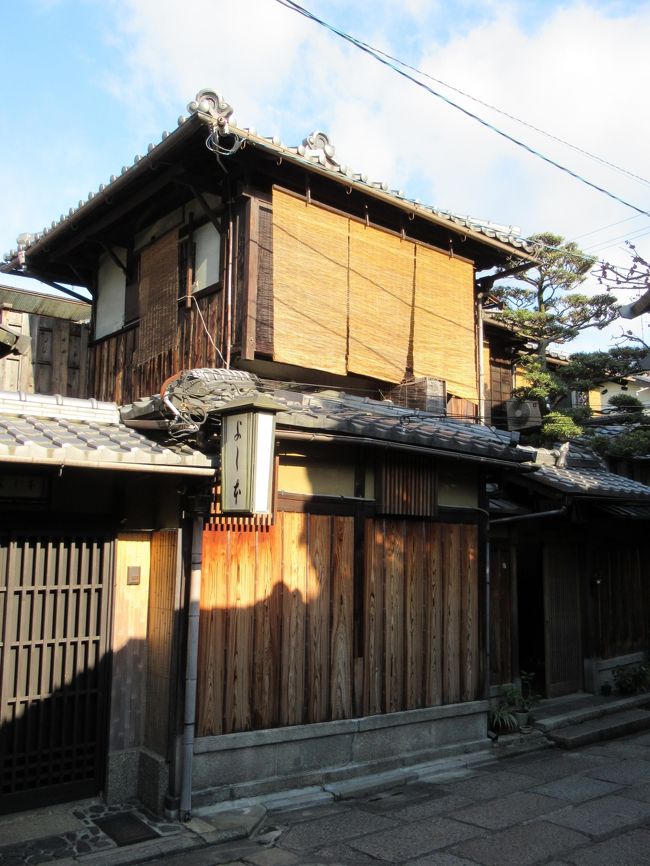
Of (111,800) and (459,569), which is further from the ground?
(459,569)

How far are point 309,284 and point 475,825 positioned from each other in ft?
28.1

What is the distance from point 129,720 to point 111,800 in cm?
89

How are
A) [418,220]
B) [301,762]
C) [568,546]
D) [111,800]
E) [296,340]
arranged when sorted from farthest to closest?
[568,546]
[418,220]
[296,340]
[301,762]
[111,800]

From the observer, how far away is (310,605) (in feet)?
31.8

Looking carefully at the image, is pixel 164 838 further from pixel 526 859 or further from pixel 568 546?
pixel 568 546

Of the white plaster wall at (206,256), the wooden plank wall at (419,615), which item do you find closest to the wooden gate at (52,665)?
the wooden plank wall at (419,615)

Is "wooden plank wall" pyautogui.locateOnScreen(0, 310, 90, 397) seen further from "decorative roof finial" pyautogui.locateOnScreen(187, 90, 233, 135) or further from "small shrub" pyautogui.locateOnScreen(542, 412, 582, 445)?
"small shrub" pyautogui.locateOnScreen(542, 412, 582, 445)

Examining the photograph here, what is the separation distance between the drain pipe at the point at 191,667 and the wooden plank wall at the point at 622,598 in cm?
1048

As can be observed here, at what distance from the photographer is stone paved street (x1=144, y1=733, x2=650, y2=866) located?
289 inches

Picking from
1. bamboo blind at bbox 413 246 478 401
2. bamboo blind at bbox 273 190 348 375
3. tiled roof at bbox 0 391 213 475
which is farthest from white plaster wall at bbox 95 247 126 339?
tiled roof at bbox 0 391 213 475

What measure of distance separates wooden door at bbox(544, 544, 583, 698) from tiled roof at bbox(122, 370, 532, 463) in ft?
14.4

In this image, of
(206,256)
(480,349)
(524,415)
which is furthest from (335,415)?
(524,415)

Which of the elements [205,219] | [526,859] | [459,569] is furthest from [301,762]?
[205,219]

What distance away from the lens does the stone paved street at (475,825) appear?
7.35 m
